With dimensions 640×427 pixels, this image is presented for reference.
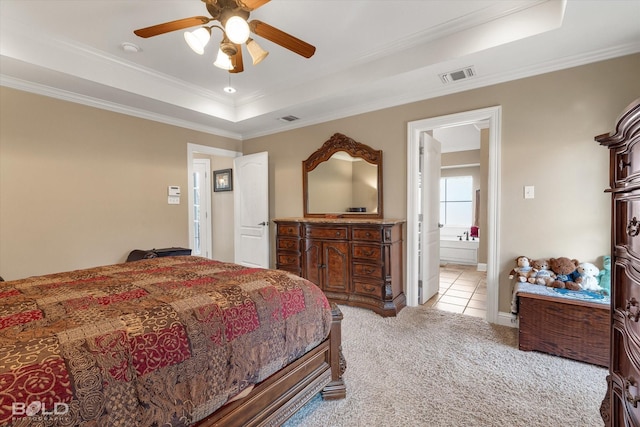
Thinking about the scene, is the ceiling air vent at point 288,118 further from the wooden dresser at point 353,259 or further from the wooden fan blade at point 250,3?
the wooden fan blade at point 250,3

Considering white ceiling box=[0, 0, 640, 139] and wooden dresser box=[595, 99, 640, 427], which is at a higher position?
white ceiling box=[0, 0, 640, 139]

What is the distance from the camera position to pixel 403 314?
3.16m

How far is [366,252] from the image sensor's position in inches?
127

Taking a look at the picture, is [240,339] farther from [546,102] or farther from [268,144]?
[268,144]

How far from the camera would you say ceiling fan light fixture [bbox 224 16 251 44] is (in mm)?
1683

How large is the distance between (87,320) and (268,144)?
3918 mm

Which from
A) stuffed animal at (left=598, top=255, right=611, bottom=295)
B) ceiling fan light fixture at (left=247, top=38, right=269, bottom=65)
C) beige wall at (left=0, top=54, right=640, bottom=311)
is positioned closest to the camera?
ceiling fan light fixture at (left=247, top=38, right=269, bottom=65)

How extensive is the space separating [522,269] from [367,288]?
149 centimetres

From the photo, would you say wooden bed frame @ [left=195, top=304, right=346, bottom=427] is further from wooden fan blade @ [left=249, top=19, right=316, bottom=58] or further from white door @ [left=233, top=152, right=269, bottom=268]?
white door @ [left=233, top=152, right=269, bottom=268]

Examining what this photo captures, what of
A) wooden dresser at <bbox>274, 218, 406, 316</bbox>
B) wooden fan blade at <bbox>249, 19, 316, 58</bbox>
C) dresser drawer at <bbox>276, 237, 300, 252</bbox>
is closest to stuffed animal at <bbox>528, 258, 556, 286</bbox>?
wooden dresser at <bbox>274, 218, 406, 316</bbox>

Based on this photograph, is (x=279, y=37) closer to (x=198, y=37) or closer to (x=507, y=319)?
(x=198, y=37)

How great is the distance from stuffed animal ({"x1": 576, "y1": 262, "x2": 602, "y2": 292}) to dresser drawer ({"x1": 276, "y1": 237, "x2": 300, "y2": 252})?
110 inches

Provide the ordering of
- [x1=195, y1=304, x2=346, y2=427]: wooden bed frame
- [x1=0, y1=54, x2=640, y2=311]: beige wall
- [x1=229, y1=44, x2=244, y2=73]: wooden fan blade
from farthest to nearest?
[x1=0, y1=54, x2=640, y2=311]: beige wall < [x1=229, y1=44, x2=244, y2=73]: wooden fan blade < [x1=195, y1=304, x2=346, y2=427]: wooden bed frame

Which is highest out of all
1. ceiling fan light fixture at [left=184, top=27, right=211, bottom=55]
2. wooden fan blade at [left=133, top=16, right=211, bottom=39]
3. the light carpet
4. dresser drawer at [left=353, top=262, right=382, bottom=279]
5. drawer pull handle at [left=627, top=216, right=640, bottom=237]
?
wooden fan blade at [left=133, top=16, right=211, bottom=39]
